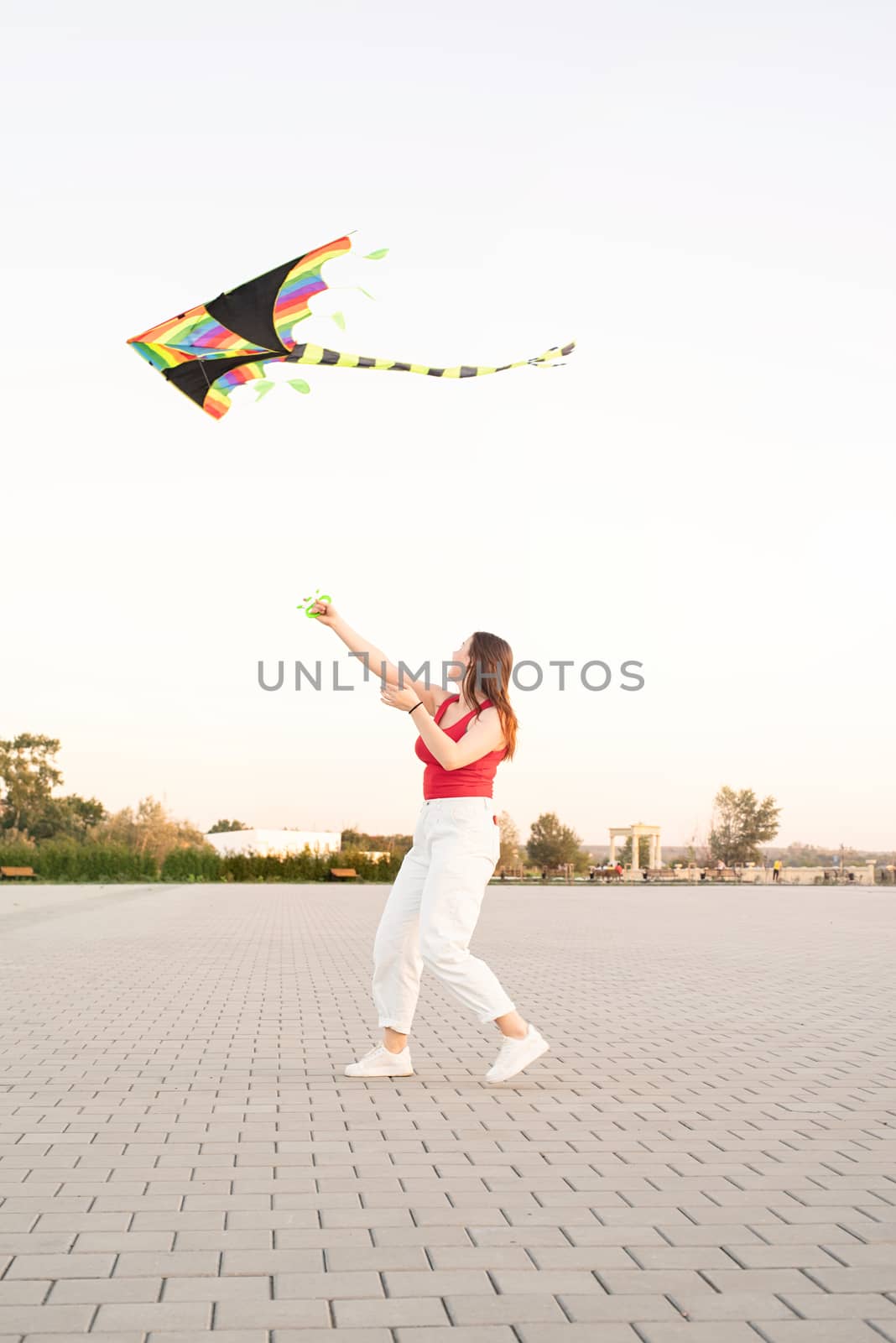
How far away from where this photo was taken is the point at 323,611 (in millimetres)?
5500

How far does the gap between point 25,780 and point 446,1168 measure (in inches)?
2735

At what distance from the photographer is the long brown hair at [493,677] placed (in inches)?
223

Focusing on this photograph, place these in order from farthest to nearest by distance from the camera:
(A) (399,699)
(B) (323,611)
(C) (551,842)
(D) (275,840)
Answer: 1. (C) (551,842)
2. (D) (275,840)
3. (B) (323,611)
4. (A) (399,699)

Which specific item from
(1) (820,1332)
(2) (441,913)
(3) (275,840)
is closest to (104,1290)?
(1) (820,1332)

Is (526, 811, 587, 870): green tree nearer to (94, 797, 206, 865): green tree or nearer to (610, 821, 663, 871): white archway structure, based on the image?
(610, 821, 663, 871): white archway structure

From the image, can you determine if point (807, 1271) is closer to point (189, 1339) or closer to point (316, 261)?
point (189, 1339)

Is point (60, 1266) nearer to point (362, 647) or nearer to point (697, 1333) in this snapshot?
point (697, 1333)

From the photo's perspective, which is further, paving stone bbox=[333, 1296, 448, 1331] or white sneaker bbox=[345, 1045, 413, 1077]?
white sneaker bbox=[345, 1045, 413, 1077]

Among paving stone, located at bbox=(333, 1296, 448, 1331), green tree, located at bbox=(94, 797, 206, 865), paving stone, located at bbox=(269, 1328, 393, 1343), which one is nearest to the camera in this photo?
paving stone, located at bbox=(269, 1328, 393, 1343)

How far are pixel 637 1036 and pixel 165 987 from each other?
3.92 metres

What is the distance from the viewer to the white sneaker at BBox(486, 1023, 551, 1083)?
5.56m

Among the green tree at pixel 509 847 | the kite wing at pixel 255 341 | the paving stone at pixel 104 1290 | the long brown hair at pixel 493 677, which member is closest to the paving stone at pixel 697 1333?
the paving stone at pixel 104 1290

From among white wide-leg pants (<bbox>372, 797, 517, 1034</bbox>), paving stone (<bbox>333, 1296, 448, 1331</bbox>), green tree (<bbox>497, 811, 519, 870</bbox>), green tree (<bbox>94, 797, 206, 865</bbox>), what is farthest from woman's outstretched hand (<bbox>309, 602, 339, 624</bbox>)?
green tree (<bbox>497, 811, 519, 870</bbox>)

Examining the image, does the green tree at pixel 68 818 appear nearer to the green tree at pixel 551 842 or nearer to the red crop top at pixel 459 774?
the green tree at pixel 551 842
